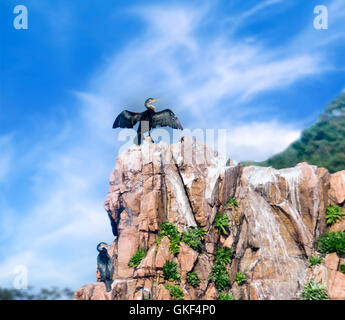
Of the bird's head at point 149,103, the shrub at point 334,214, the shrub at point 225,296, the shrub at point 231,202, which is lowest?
the shrub at point 225,296

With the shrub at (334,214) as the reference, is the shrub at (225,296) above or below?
below

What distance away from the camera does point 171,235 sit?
14.8m

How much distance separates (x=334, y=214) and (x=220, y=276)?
5287mm

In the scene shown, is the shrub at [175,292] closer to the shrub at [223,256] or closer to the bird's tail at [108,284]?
the bird's tail at [108,284]

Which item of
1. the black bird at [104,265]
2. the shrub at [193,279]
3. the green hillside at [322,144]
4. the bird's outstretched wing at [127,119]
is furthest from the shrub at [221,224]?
A: the green hillside at [322,144]

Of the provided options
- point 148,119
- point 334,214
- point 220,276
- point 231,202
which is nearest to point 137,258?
point 220,276

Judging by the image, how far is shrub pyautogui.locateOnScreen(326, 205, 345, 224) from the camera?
55.1 feet

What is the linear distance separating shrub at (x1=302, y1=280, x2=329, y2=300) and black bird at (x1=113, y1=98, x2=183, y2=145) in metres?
7.65

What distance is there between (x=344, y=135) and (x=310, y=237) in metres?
14.9

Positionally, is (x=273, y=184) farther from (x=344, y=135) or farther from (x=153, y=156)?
(x=344, y=135)

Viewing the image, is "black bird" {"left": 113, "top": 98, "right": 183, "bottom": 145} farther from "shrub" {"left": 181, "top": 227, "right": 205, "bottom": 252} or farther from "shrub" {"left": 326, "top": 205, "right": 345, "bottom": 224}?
"shrub" {"left": 326, "top": 205, "right": 345, "bottom": 224}

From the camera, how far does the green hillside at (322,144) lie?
28.2 m

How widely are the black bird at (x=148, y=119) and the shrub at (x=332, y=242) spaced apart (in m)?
6.94

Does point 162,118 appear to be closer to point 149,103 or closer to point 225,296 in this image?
point 149,103
